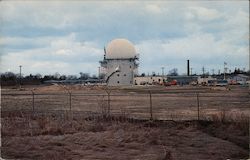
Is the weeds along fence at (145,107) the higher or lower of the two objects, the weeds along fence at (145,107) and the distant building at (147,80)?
the lower

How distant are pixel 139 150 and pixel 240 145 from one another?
380 cm

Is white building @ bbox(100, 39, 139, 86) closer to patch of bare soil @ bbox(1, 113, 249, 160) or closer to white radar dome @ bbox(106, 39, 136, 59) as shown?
white radar dome @ bbox(106, 39, 136, 59)

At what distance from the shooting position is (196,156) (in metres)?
12.6

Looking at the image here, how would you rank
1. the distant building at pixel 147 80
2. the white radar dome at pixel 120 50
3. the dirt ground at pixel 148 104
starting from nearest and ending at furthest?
the dirt ground at pixel 148 104 < the white radar dome at pixel 120 50 < the distant building at pixel 147 80

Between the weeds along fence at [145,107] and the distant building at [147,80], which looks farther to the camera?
the distant building at [147,80]

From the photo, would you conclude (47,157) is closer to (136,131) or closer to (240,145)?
(136,131)

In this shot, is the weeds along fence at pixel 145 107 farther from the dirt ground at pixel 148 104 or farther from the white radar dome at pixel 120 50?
the white radar dome at pixel 120 50

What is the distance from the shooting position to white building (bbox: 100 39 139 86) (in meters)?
93.5

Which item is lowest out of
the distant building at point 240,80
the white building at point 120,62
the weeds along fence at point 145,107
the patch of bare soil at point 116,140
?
the patch of bare soil at point 116,140

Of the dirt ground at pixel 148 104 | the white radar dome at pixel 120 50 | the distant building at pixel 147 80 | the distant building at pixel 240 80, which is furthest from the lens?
the distant building at pixel 147 80

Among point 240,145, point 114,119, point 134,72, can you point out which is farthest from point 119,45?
point 240,145

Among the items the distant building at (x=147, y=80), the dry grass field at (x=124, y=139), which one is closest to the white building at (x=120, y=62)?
the distant building at (x=147, y=80)

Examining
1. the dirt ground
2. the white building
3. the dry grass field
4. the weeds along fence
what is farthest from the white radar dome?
the dry grass field

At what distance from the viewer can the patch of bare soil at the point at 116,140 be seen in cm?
1272
